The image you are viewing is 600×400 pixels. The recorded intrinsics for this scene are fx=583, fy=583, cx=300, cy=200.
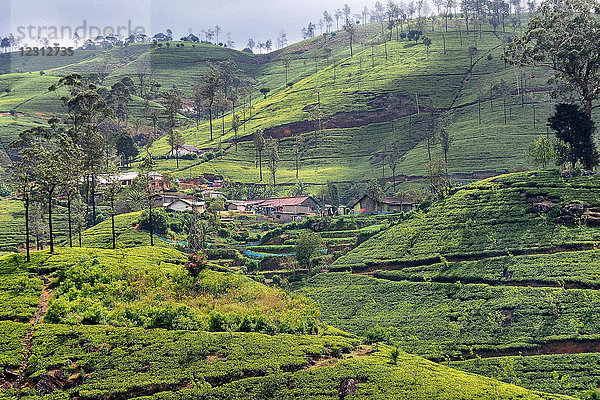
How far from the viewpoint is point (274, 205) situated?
87.7 metres

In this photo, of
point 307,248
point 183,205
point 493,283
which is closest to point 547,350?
point 493,283

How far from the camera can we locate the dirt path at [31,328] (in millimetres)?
22922

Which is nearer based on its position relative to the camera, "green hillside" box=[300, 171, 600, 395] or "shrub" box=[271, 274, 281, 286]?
"green hillside" box=[300, 171, 600, 395]

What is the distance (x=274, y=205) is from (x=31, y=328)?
62.5 meters

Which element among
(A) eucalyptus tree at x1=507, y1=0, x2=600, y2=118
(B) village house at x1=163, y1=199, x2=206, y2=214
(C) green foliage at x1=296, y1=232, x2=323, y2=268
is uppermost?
(A) eucalyptus tree at x1=507, y1=0, x2=600, y2=118

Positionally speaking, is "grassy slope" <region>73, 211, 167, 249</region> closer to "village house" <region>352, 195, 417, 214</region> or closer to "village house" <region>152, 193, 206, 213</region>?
"village house" <region>152, 193, 206, 213</region>

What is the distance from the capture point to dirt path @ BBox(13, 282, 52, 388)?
2292 centimetres

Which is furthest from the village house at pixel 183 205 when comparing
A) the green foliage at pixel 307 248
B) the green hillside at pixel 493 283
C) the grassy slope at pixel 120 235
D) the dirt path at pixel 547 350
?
the dirt path at pixel 547 350

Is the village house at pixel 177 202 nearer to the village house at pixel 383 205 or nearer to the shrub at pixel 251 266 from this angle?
the shrub at pixel 251 266

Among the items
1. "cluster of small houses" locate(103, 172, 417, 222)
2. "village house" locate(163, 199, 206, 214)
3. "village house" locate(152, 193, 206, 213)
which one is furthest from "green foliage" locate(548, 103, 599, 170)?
"village house" locate(163, 199, 206, 214)

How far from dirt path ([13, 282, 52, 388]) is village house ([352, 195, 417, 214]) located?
2128 inches

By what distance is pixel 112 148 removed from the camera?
107812 millimetres

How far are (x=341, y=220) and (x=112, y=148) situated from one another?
179 feet

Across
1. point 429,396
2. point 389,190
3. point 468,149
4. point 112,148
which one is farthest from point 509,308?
point 112,148
